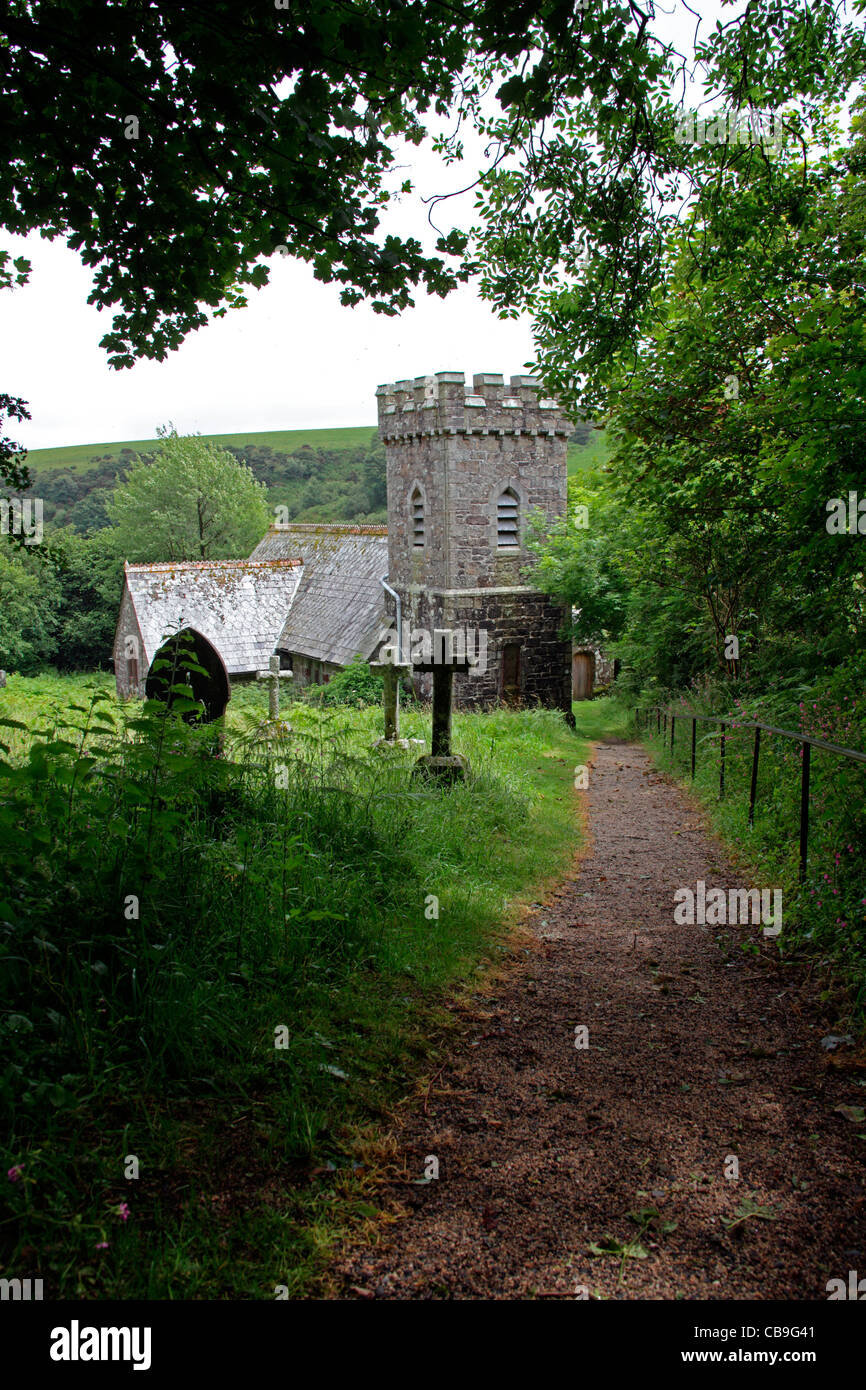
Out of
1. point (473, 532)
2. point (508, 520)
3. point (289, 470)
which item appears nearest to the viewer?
point (473, 532)

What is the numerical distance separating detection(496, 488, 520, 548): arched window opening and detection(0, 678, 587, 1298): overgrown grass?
17738 mm

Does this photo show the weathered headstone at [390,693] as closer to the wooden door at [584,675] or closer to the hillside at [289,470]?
the wooden door at [584,675]

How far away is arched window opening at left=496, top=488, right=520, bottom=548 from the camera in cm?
2283

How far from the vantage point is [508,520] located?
2303 centimetres

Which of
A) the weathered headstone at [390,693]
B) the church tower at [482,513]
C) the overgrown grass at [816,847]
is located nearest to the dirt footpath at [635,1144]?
the overgrown grass at [816,847]

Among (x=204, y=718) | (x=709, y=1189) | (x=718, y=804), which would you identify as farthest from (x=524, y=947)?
(x=718, y=804)

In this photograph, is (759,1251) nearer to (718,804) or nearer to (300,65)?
(300,65)

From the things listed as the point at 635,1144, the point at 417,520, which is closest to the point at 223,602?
the point at 417,520

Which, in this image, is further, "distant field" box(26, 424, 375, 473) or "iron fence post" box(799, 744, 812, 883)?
"distant field" box(26, 424, 375, 473)

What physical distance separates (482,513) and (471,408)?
2553 mm

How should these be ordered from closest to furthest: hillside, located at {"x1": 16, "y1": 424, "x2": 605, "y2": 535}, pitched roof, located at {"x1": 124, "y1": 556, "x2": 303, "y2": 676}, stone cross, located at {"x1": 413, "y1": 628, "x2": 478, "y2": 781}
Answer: stone cross, located at {"x1": 413, "y1": 628, "x2": 478, "y2": 781} < pitched roof, located at {"x1": 124, "y1": 556, "x2": 303, "y2": 676} < hillside, located at {"x1": 16, "y1": 424, "x2": 605, "y2": 535}

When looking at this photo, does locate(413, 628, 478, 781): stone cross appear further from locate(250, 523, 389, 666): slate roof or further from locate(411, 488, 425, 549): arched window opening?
locate(250, 523, 389, 666): slate roof

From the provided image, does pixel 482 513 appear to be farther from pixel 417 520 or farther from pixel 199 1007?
pixel 199 1007

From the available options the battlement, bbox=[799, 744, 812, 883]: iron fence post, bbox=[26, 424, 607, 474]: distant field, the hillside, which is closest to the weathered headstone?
bbox=[799, 744, 812, 883]: iron fence post
